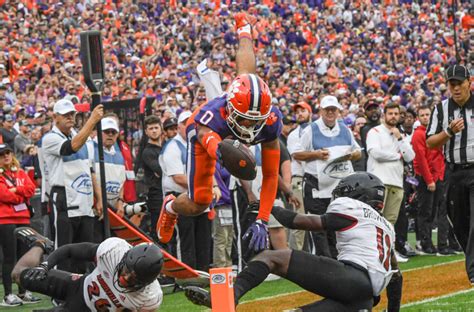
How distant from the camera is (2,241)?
35.6ft

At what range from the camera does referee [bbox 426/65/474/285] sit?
992 cm

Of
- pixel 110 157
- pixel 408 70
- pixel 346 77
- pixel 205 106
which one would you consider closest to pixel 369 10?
pixel 408 70

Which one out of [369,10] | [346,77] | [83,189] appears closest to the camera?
[83,189]

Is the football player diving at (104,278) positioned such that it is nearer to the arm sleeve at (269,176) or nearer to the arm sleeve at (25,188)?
the arm sleeve at (269,176)

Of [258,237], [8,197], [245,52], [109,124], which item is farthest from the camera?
[109,124]

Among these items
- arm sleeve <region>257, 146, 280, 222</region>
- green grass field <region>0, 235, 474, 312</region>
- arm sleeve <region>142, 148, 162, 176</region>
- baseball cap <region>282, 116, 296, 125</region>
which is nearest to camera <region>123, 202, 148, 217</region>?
arm sleeve <region>142, 148, 162, 176</region>

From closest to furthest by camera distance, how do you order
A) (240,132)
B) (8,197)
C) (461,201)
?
(240,132) < (461,201) < (8,197)

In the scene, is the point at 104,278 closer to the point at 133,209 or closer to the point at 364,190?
the point at 364,190

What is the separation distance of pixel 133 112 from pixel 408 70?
17.4 meters

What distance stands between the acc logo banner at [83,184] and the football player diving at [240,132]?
1620mm

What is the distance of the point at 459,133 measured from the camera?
10.1m

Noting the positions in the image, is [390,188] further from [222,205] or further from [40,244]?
[40,244]

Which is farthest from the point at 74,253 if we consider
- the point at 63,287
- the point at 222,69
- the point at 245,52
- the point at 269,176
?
the point at 222,69

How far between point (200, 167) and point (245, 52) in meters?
1.07
